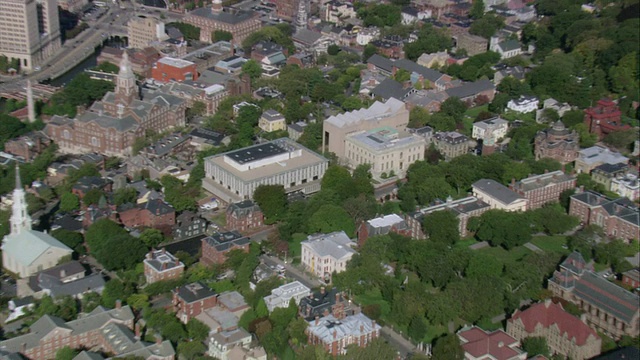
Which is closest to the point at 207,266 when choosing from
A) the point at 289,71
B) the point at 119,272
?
the point at 119,272

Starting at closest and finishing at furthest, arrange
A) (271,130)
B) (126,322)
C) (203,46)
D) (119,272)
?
(126,322), (119,272), (271,130), (203,46)

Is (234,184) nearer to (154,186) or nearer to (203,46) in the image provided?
(154,186)

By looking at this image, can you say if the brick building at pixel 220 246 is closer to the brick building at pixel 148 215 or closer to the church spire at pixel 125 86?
the brick building at pixel 148 215

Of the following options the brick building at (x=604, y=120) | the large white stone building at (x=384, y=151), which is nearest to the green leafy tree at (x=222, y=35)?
the large white stone building at (x=384, y=151)

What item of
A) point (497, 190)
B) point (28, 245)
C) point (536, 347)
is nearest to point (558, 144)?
point (497, 190)

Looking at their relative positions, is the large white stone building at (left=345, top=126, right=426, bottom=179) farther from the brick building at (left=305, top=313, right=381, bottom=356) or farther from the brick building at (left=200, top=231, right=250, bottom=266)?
the brick building at (left=305, top=313, right=381, bottom=356)

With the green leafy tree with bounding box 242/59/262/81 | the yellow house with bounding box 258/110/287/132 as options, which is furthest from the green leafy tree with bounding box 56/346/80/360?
the green leafy tree with bounding box 242/59/262/81
